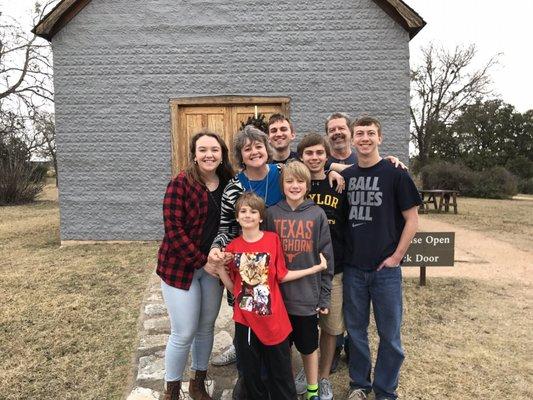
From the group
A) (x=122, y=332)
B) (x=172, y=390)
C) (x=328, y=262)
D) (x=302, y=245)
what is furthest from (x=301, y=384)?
(x=122, y=332)

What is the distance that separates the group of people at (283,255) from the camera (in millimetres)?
2504

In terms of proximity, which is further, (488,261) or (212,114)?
(212,114)

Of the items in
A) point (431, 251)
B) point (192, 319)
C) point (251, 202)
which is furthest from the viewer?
point (431, 251)

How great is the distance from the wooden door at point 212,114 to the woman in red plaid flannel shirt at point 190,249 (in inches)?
203

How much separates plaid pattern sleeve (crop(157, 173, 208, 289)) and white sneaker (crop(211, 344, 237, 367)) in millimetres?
1189

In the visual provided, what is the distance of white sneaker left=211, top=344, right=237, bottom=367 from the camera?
11.3ft

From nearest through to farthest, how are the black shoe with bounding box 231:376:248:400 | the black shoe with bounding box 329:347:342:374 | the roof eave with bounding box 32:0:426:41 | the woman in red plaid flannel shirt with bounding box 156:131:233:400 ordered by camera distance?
the woman in red plaid flannel shirt with bounding box 156:131:233:400
the black shoe with bounding box 231:376:248:400
the black shoe with bounding box 329:347:342:374
the roof eave with bounding box 32:0:426:41

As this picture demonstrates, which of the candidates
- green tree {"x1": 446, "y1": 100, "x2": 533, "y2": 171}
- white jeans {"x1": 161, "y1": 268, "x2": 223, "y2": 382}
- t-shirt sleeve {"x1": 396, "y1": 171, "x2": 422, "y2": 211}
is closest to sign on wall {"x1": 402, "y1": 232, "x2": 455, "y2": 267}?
t-shirt sleeve {"x1": 396, "y1": 171, "x2": 422, "y2": 211}

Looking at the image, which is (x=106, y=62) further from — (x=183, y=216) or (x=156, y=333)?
(x=183, y=216)

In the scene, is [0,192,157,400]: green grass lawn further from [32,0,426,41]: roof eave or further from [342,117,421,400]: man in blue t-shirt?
[32,0,426,41]: roof eave

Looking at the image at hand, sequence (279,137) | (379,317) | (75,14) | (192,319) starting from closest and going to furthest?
(192,319) → (379,317) → (279,137) → (75,14)

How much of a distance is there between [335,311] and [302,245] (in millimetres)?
648

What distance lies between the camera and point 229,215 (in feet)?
8.60

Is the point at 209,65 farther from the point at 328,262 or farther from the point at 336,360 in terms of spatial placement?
the point at 328,262
